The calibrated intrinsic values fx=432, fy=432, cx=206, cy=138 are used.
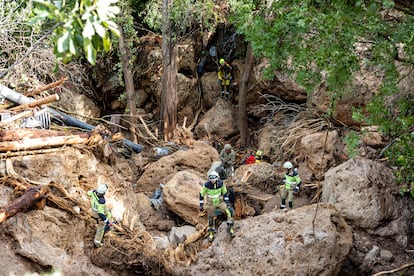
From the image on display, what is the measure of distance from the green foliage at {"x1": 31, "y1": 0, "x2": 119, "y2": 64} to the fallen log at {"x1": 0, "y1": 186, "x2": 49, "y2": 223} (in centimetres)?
451

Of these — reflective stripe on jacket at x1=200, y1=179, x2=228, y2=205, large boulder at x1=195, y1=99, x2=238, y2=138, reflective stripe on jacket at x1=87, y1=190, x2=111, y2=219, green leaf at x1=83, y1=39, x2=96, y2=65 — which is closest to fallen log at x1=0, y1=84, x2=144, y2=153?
large boulder at x1=195, y1=99, x2=238, y2=138

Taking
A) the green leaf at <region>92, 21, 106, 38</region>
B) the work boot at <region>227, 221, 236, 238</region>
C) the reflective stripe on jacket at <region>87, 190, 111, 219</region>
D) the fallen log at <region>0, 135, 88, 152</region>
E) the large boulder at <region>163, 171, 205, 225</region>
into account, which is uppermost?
the green leaf at <region>92, 21, 106, 38</region>

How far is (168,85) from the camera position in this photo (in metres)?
14.5

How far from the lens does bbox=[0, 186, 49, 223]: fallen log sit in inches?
271

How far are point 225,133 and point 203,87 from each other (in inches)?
93.1

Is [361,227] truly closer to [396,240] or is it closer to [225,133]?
[396,240]

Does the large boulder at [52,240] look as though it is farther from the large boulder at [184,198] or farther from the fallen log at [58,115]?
the fallen log at [58,115]

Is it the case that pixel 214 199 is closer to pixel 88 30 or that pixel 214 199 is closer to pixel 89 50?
pixel 89 50

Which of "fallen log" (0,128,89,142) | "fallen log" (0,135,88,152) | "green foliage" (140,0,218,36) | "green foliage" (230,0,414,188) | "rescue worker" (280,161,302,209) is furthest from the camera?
"green foliage" (140,0,218,36)

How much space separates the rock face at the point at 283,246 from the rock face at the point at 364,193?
0.84m

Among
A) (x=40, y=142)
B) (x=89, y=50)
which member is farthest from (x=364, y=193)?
(x=89, y=50)

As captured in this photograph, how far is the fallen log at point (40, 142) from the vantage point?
8055 millimetres

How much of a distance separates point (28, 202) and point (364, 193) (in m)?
6.09

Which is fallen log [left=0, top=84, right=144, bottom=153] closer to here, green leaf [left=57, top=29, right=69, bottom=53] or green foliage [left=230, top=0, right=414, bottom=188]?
green foliage [left=230, top=0, right=414, bottom=188]
